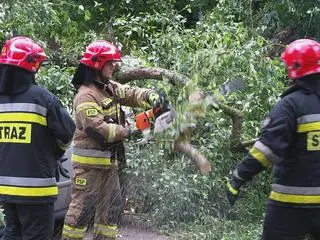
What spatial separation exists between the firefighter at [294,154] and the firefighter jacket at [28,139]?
1310 mm

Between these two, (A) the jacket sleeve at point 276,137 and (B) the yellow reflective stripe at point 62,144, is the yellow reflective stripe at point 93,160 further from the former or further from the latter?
(A) the jacket sleeve at point 276,137

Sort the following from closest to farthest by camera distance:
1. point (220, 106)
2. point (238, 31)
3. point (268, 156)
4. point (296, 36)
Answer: point (268, 156) < point (220, 106) < point (238, 31) < point (296, 36)

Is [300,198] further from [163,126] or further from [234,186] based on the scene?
[163,126]

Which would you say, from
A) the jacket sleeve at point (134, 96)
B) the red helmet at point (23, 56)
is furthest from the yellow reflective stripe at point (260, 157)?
the red helmet at point (23, 56)

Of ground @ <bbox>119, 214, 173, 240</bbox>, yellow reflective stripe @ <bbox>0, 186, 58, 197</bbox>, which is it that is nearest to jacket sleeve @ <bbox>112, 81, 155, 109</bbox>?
yellow reflective stripe @ <bbox>0, 186, 58, 197</bbox>

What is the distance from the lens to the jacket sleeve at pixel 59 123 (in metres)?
3.83

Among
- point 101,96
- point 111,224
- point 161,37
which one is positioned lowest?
point 111,224

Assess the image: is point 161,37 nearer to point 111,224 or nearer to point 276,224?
point 111,224

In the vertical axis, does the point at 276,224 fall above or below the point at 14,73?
below

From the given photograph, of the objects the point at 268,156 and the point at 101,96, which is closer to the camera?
the point at 268,156

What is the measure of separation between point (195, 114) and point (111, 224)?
47.7 inches

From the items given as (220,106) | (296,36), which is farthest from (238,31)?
(296,36)

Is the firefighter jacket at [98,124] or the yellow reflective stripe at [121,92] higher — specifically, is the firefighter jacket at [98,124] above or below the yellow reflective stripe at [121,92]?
below

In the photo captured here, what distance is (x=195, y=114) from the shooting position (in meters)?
4.71
